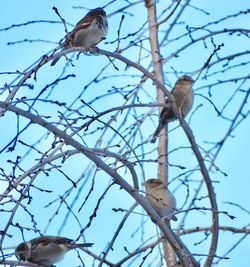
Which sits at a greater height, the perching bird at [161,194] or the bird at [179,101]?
the bird at [179,101]

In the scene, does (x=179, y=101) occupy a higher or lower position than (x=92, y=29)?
lower

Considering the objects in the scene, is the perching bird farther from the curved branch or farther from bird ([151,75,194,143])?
the curved branch

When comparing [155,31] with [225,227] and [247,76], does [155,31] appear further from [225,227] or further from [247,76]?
[225,227]

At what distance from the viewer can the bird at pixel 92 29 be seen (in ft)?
20.4

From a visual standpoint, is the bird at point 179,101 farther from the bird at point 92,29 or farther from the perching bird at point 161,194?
the bird at point 92,29

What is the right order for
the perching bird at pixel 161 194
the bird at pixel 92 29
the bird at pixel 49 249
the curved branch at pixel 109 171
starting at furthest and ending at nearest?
the bird at pixel 92 29 < the perching bird at pixel 161 194 < the bird at pixel 49 249 < the curved branch at pixel 109 171

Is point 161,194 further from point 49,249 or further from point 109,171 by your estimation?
point 109,171

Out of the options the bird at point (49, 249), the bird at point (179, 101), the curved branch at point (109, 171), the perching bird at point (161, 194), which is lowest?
the curved branch at point (109, 171)

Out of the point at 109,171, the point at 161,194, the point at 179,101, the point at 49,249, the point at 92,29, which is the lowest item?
the point at 109,171

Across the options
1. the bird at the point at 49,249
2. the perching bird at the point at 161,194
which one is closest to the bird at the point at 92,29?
the perching bird at the point at 161,194

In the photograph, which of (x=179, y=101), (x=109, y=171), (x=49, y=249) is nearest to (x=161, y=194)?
(x=49, y=249)

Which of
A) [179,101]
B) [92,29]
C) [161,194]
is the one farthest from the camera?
[179,101]

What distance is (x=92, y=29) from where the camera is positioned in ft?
21.0

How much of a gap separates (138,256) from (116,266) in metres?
0.60
